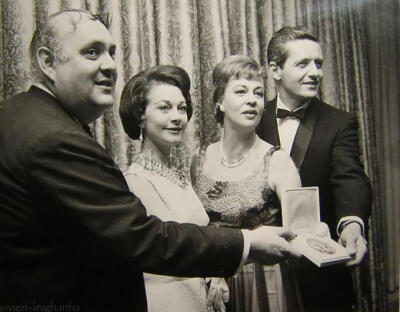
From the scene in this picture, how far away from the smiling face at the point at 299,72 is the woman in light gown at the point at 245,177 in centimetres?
8

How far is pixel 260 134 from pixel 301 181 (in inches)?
6.7

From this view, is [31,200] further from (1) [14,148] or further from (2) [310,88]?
(2) [310,88]

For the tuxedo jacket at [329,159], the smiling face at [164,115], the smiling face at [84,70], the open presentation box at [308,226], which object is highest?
the smiling face at [84,70]

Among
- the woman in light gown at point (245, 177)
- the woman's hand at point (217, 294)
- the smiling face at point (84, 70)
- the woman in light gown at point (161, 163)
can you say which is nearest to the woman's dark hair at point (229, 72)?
the woman in light gown at point (245, 177)

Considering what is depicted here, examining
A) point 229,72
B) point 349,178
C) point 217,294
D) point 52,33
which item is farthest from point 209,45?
point 217,294

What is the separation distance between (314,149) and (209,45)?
0.41m

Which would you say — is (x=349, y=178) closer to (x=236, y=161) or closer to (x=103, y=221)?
(x=236, y=161)

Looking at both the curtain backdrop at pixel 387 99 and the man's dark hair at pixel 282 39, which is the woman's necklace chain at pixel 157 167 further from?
the curtain backdrop at pixel 387 99

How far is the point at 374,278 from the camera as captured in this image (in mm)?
1269

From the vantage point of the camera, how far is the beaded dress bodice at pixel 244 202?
3.76 feet

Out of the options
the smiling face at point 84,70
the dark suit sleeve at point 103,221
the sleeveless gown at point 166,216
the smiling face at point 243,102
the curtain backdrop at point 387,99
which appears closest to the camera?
the dark suit sleeve at point 103,221

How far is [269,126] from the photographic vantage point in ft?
3.96

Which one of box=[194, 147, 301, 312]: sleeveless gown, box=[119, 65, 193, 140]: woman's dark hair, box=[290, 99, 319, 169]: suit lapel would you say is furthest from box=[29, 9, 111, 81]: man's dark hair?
box=[290, 99, 319, 169]: suit lapel

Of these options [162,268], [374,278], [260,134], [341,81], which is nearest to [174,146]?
[260,134]
